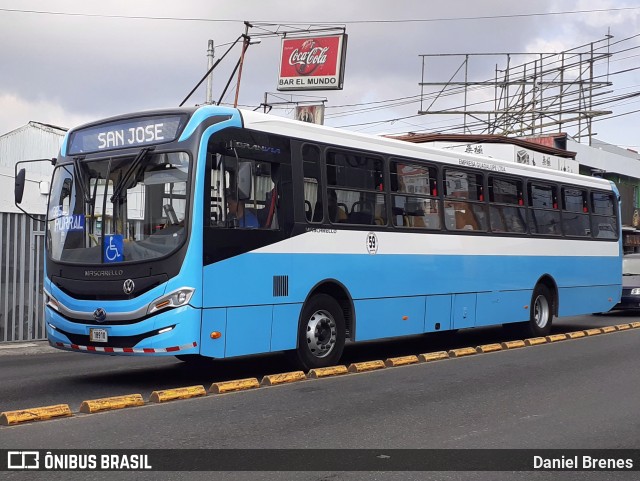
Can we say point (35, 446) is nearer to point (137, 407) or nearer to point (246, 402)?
point (137, 407)

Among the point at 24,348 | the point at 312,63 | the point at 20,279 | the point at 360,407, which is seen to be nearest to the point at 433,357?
the point at 360,407

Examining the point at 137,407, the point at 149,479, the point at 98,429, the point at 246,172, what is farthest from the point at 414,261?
the point at 149,479

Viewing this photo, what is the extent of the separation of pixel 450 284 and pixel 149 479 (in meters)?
8.80

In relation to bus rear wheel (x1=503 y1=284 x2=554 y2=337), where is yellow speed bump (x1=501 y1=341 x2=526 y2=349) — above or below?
below

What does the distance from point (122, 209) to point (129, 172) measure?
45 centimetres

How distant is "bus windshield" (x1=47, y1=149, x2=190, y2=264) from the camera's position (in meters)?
9.67

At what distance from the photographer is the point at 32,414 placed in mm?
7785

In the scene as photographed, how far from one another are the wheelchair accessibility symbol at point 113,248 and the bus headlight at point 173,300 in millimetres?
721

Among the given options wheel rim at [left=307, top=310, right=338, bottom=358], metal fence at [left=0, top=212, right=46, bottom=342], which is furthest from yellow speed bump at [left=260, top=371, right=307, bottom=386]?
metal fence at [left=0, top=212, right=46, bottom=342]

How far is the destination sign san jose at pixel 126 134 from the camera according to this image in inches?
393

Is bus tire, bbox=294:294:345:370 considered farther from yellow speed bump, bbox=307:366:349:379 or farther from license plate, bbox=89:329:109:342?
license plate, bbox=89:329:109:342

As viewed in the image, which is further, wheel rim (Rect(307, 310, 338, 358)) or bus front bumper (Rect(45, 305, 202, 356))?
wheel rim (Rect(307, 310, 338, 358))

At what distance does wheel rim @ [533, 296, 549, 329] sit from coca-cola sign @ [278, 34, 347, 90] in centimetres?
1889

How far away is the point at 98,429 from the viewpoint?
7395mm
